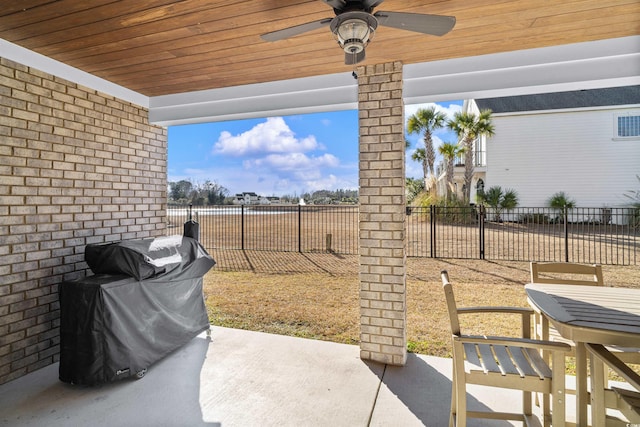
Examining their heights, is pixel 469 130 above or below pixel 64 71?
above

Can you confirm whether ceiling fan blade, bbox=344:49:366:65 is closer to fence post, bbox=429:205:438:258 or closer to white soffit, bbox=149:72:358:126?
white soffit, bbox=149:72:358:126

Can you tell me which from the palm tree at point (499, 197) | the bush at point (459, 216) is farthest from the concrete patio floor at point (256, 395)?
the palm tree at point (499, 197)

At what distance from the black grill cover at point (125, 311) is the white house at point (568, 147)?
12.1 m

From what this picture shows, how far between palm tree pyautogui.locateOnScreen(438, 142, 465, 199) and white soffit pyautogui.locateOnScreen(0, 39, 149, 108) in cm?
1095

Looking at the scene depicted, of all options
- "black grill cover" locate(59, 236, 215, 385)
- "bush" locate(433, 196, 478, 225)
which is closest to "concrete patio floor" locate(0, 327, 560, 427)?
"black grill cover" locate(59, 236, 215, 385)

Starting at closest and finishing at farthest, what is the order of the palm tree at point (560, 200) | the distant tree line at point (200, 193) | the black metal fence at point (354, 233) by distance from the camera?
the black metal fence at point (354, 233) < the distant tree line at point (200, 193) < the palm tree at point (560, 200)

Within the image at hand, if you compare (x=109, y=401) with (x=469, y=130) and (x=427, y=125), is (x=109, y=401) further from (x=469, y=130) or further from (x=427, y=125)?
(x=427, y=125)

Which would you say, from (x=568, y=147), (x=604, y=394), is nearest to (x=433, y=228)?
(x=604, y=394)

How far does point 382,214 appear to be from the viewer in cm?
275

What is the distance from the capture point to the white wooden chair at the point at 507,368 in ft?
4.92

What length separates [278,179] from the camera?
501 inches

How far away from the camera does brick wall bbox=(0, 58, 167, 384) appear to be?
2439 mm

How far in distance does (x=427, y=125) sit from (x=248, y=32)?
12508mm

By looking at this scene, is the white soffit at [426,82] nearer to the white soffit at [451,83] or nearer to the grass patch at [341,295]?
the white soffit at [451,83]
